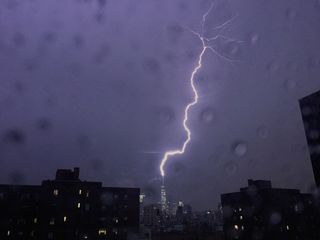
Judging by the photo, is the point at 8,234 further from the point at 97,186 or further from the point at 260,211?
the point at 260,211

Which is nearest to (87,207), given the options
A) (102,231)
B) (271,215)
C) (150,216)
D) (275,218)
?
(102,231)

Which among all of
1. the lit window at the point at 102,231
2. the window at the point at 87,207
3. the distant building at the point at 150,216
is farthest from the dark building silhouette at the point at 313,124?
the distant building at the point at 150,216

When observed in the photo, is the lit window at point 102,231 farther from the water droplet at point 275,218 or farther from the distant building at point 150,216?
the distant building at point 150,216

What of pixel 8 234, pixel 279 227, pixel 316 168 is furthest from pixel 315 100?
pixel 8 234

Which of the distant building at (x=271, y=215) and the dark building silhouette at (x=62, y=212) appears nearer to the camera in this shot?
the dark building silhouette at (x=62, y=212)

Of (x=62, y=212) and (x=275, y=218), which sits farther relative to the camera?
(x=275, y=218)

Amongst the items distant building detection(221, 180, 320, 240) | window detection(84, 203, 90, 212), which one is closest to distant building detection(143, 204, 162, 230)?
distant building detection(221, 180, 320, 240)

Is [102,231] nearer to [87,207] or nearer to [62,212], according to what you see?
[87,207]
